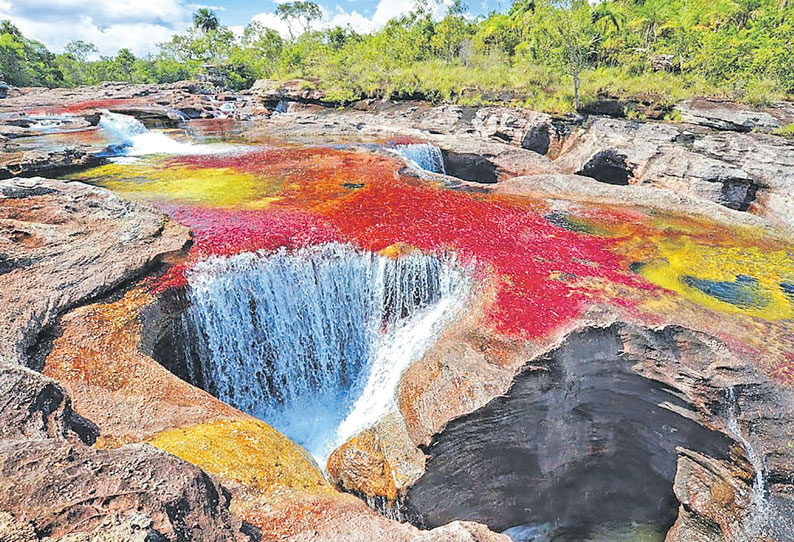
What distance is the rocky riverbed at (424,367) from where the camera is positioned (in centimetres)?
371

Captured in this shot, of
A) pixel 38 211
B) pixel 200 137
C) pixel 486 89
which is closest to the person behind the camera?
pixel 38 211

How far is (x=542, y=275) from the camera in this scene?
7812 millimetres

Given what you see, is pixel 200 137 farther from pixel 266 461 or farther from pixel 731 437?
pixel 731 437

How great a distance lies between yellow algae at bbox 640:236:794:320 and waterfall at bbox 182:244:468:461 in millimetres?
3698

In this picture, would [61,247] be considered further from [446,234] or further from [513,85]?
[513,85]

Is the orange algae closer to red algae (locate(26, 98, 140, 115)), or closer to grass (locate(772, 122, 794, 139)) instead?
grass (locate(772, 122, 794, 139))

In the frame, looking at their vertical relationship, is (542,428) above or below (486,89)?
below

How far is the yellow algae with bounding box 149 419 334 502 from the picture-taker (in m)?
4.38

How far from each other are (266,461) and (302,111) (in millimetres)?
29175

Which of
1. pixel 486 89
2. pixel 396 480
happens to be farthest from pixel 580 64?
pixel 396 480

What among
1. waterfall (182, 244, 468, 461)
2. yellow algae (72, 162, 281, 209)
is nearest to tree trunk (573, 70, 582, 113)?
yellow algae (72, 162, 281, 209)

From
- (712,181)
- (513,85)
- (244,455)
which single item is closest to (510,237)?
(244,455)

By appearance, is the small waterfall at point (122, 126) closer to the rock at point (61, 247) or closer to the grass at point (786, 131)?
the rock at point (61, 247)

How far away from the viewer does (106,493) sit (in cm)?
255
